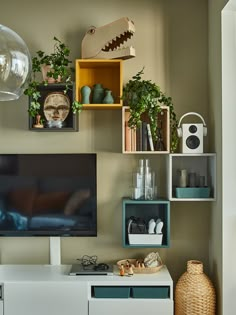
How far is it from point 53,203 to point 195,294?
122 centimetres

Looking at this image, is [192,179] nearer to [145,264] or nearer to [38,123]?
[145,264]

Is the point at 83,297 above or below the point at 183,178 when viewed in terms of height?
below

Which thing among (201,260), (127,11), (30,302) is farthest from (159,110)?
(30,302)

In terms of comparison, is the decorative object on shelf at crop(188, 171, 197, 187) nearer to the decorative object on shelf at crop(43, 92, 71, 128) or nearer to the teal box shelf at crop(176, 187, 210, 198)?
the teal box shelf at crop(176, 187, 210, 198)

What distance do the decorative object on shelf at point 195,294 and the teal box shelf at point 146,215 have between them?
28 centimetres

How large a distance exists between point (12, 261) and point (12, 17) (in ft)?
6.17

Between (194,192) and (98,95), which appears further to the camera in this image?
(98,95)

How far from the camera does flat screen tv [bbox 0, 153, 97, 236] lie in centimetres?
354

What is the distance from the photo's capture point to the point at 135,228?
3457 millimetres

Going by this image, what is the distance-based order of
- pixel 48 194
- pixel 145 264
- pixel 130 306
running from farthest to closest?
1. pixel 48 194
2. pixel 145 264
3. pixel 130 306

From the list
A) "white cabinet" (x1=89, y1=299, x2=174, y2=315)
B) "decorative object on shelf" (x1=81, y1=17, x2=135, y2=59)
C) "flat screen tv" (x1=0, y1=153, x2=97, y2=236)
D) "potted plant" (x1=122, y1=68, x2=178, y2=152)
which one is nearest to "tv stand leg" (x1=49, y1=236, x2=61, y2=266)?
"flat screen tv" (x1=0, y1=153, x2=97, y2=236)

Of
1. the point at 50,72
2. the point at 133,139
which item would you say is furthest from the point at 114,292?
the point at 50,72

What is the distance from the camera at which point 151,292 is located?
3188 mm

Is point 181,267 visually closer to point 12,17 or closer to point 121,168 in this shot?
point 121,168
